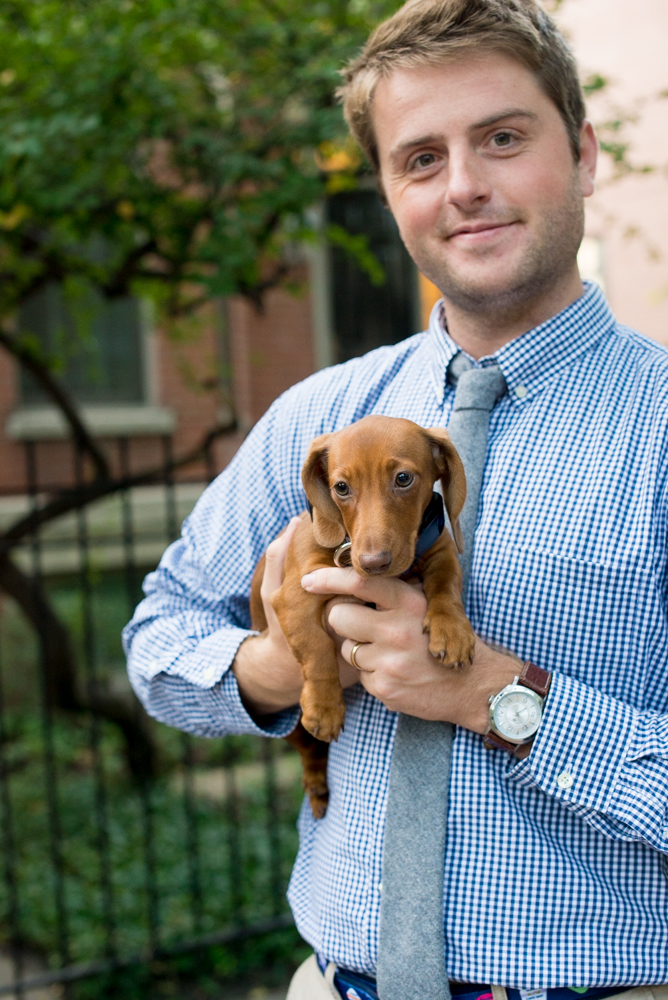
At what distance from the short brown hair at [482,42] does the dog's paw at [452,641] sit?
116 centimetres

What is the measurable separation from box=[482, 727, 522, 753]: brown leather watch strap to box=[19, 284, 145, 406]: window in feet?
26.5

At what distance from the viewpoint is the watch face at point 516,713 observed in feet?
5.72

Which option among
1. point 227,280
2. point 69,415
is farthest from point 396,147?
point 69,415

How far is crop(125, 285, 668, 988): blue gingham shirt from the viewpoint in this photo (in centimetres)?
171

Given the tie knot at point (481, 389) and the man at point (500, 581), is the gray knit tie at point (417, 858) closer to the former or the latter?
the man at point (500, 581)

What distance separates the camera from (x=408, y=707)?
5.92ft

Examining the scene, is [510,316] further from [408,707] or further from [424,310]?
[424,310]

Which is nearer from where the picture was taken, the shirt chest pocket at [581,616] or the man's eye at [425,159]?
the shirt chest pocket at [581,616]

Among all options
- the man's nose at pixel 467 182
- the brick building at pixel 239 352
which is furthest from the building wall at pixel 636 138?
the man's nose at pixel 467 182

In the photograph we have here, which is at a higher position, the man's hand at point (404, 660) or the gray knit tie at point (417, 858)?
the man's hand at point (404, 660)

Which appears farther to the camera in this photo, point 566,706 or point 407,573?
point 407,573

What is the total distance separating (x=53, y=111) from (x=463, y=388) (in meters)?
2.89

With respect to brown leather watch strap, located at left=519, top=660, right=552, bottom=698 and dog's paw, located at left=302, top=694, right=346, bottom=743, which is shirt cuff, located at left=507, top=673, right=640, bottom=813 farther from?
dog's paw, located at left=302, top=694, right=346, bottom=743

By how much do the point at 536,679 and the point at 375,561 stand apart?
0.37 metres
